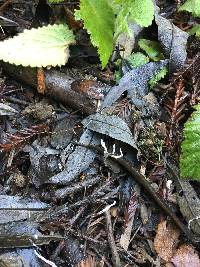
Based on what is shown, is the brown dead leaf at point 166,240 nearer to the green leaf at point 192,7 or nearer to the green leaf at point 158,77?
the green leaf at point 158,77

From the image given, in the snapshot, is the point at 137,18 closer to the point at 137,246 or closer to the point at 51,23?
the point at 51,23

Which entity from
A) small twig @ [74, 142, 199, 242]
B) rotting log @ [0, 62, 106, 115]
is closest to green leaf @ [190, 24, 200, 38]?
rotting log @ [0, 62, 106, 115]

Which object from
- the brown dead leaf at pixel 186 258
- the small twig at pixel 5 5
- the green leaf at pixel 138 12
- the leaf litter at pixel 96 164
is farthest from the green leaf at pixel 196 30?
the brown dead leaf at pixel 186 258

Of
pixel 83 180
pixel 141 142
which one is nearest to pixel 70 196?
pixel 83 180

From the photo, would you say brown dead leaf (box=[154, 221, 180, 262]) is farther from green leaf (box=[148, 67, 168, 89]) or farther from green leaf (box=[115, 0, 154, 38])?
green leaf (box=[115, 0, 154, 38])

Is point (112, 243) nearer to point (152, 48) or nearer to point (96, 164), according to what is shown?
point (96, 164)
